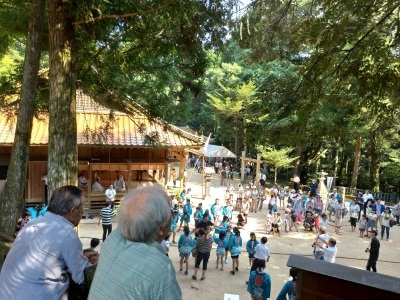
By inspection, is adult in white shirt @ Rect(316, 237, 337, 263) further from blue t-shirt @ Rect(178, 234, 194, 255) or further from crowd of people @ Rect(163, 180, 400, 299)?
blue t-shirt @ Rect(178, 234, 194, 255)

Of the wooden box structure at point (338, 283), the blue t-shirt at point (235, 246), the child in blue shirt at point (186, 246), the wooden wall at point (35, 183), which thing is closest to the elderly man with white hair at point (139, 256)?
the wooden box structure at point (338, 283)

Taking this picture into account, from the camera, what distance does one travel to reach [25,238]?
1898 millimetres

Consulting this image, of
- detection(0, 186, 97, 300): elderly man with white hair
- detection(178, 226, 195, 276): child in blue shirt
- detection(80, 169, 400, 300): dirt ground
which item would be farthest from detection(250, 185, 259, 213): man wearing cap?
detection(0, 186, 97, 300): elderly man with white hair

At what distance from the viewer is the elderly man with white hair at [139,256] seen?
132 centimetres

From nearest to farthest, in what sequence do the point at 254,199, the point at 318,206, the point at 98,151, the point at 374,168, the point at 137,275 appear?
the point at 137,275 < the point at 98,151 < the point at 318,206 < the point at 254,199 < the point at 374,168

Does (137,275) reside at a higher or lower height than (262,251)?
higher

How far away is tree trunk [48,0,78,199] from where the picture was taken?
13.6 feet

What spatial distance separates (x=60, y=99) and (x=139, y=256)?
3371 millimetres

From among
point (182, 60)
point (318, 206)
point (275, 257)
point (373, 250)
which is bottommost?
point (275, 257)

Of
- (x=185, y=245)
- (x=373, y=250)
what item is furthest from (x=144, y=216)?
(x=373, y=250)

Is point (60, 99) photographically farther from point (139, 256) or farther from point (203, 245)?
point (203, 245)

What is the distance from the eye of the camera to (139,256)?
1.35 m

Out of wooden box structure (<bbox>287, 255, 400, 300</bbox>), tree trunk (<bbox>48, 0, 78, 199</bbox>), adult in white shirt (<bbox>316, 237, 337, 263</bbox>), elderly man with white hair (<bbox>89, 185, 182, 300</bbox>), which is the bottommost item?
adult in white shirt (<bbox>316, 237, 337, 263</bbox>)

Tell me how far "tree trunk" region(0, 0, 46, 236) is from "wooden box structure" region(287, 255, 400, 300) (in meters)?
3.93
